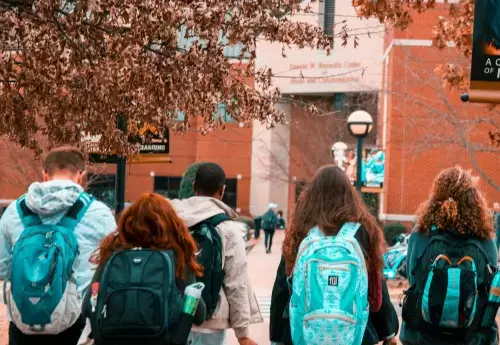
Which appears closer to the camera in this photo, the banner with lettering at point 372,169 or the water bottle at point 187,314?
the water bottle at point 187,314

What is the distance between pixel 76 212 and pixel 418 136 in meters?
23.3

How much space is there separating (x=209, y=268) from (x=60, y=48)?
11.3ft

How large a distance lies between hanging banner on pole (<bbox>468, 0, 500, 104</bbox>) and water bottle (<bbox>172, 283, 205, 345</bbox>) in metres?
3.06

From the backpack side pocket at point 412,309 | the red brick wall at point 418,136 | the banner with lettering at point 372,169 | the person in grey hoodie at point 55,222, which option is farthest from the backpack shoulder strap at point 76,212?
the red brick wall at point 418,136

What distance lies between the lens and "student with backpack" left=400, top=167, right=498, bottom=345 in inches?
227

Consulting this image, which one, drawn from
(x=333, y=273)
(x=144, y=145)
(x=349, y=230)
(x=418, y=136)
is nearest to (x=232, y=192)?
(x=418, y=136)

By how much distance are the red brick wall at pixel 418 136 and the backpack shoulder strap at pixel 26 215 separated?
66.8ft

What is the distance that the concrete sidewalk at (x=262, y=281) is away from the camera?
39.1ft

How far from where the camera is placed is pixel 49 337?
548 cm

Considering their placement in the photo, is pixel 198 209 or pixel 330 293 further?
pixel 198 209

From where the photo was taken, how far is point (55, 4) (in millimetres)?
7340

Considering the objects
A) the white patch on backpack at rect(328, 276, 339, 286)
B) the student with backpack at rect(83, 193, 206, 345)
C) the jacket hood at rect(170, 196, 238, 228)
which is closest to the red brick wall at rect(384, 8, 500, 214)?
the jacket hood at rect(170, 196, 238, 228)

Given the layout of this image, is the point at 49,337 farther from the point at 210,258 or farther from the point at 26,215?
the point at 210,258

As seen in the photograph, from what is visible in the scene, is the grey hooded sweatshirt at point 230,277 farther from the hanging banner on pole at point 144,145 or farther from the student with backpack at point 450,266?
the hanging banner on pole at point 144,145
